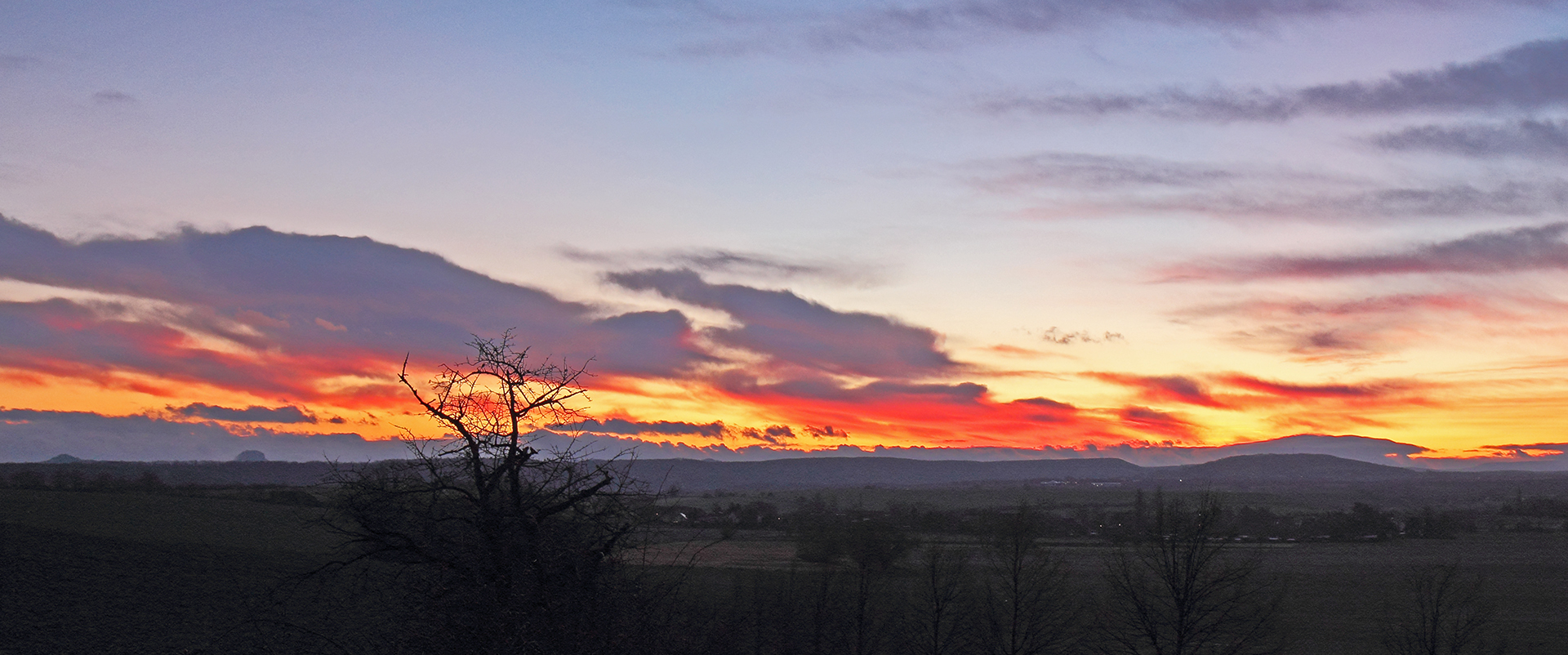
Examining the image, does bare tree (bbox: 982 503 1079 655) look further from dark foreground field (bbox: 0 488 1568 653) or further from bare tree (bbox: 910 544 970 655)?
dark foreground field (bbox: 0 488 1568 653)

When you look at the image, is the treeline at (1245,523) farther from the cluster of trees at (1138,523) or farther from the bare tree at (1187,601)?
the bare tree at (1187,601)

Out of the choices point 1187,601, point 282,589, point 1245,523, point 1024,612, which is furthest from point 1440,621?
point 1245,523

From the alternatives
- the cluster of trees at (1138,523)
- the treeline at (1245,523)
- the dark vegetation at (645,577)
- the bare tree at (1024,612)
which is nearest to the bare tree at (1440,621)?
the dark vegetation at (645,577)

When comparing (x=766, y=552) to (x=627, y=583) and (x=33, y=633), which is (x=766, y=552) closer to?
(x=33, y=633)

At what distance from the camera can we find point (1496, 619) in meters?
61.4

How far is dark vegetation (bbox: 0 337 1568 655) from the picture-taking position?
1189 centimetres

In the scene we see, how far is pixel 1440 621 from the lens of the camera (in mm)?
55844

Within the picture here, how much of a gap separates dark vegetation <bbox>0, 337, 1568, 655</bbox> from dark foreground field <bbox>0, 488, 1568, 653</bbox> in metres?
0.25

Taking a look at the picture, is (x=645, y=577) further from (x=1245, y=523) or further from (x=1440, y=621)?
(x=1245, y=523)

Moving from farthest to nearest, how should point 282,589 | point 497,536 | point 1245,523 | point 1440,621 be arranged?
point 1245,523 → point 1440,621 → point 282,589 → point 497,536

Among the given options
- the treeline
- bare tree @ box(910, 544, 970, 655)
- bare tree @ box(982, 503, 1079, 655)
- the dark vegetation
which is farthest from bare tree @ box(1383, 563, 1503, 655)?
the treeline

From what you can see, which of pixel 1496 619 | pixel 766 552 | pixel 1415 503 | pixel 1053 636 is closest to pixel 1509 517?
pixel 1415 503

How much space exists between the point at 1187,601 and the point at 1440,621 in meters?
28.7

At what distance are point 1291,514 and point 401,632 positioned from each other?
169m
